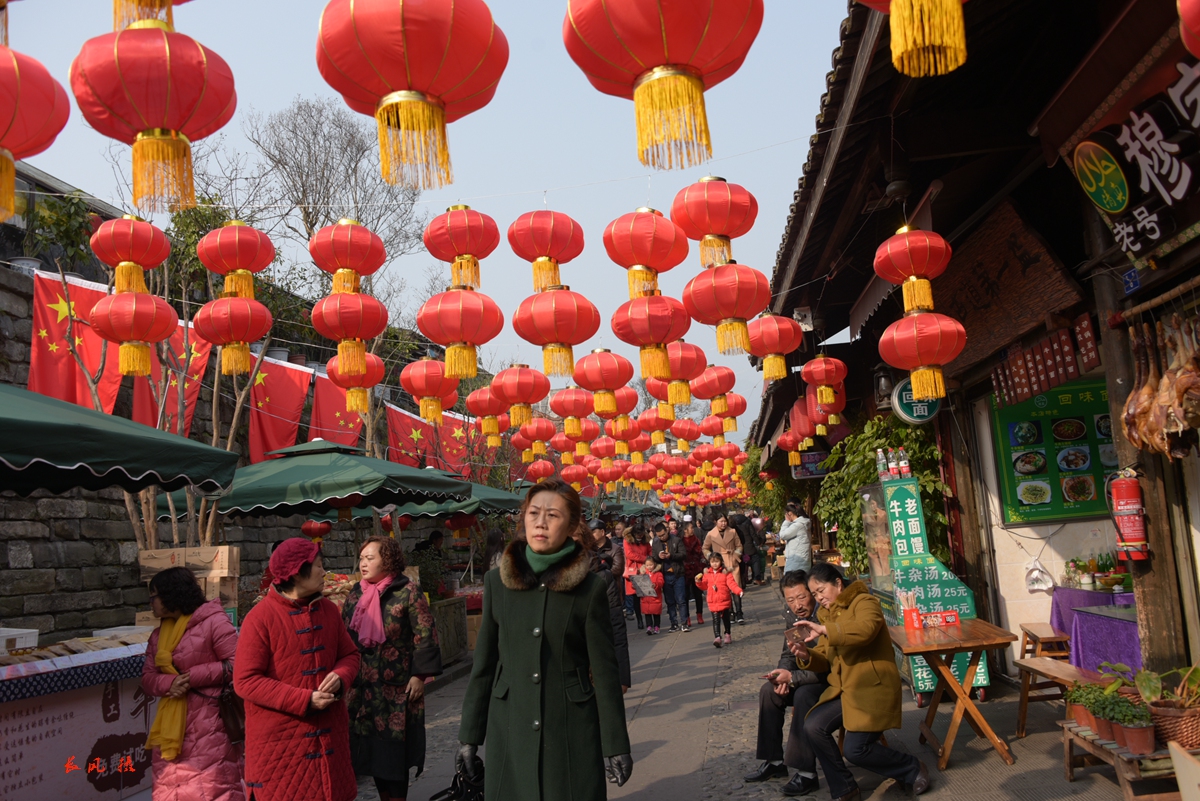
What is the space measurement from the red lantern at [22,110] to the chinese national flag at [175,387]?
245 inches

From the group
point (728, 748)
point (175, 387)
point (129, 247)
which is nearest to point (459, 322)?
point (129, 247)

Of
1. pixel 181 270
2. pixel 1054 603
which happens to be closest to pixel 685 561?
pixel 1054 603

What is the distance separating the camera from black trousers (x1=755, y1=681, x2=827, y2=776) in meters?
5.45

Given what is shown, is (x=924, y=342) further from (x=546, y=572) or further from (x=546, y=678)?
(x=546, y=678)

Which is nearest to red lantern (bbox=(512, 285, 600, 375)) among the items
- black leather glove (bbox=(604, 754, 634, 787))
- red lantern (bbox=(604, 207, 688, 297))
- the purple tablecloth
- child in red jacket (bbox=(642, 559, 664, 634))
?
red lantern (bbox=(604, 207, 688, 297))

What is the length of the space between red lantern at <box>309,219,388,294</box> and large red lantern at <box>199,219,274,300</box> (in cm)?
44

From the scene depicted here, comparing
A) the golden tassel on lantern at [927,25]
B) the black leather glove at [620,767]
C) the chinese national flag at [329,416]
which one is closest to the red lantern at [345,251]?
the black leather glove at [620,767]

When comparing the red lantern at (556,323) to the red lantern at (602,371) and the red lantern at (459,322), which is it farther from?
the red lantern at (602,371)

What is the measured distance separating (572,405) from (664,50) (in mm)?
11488

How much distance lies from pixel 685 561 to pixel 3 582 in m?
10.1

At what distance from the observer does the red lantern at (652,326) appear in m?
8.29

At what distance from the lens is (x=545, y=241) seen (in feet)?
26.3

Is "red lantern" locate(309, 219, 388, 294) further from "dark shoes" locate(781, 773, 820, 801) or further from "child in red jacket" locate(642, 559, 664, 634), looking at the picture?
"child in red jacket" locate(642, 559, 664, 634)

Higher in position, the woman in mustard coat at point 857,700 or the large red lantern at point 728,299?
the large red lantern at point 728,299
